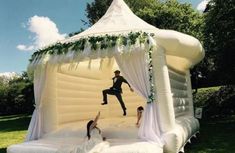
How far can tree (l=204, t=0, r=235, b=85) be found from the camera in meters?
14.1

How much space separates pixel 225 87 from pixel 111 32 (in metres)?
11.1

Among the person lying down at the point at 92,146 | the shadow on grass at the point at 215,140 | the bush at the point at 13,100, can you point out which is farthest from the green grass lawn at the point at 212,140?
the bush at the point at 13,100

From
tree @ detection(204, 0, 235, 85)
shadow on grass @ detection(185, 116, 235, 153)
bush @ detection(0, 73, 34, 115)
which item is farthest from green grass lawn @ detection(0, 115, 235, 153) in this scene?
bush @ detection(0, 73, 34, 115)

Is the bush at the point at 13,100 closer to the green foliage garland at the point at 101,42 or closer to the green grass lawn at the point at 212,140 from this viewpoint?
the green grass lawn at the point at 212,140

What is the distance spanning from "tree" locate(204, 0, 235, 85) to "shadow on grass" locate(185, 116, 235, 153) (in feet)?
8.34

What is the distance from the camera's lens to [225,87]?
1841 centimetres

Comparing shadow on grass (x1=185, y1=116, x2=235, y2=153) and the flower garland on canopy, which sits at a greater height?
the flower garland on canopy

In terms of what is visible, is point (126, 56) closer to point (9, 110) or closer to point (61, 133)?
point (61, 133)

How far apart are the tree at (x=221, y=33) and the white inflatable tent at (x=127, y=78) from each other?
12.7ft

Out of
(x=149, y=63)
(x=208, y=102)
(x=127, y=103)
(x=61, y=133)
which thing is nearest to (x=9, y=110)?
(x=208, y=102)

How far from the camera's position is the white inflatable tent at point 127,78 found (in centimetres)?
784

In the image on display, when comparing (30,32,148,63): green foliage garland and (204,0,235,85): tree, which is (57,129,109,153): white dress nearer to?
(30,32,148,63): green foliage garland

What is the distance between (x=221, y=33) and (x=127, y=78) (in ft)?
23.9

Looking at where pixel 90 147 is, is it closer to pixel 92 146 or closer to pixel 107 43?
pixel 92 146
